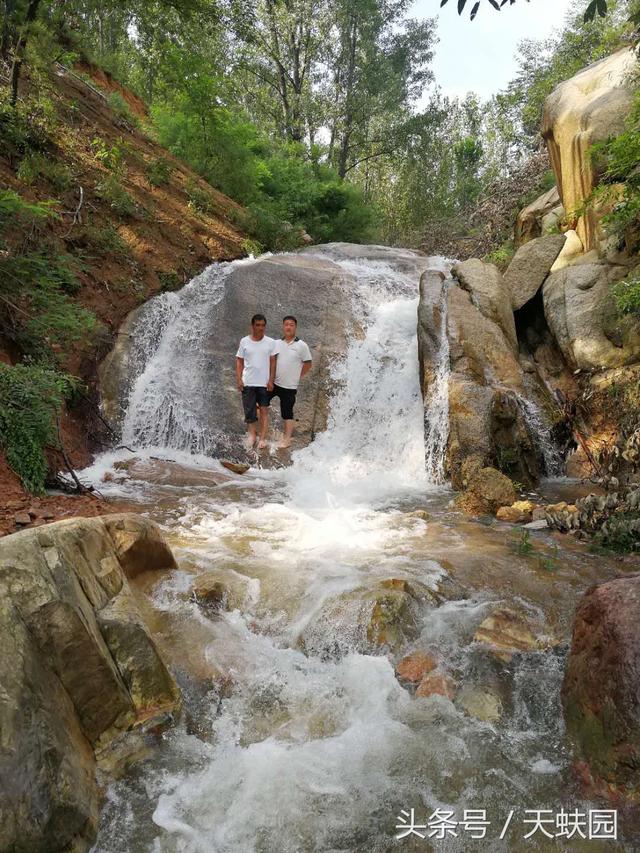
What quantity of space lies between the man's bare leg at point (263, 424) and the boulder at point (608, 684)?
5896mm

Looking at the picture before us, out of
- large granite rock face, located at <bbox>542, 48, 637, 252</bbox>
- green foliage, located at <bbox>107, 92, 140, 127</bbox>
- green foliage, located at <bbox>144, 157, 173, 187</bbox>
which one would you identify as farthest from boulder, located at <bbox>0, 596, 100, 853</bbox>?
green foliage, located at <bbox>107, 92, 140, 127</bbox>

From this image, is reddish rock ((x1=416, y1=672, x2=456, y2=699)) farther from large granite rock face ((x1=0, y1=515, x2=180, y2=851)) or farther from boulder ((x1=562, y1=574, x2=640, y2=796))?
large granite rock face ((x1=0, y1=515, x2=180, y2=851))

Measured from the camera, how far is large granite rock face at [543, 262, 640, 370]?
31.4 ft

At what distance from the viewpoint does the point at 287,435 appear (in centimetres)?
915

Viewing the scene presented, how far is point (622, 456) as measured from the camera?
775 cm

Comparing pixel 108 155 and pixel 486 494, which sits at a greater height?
pixel 108 155

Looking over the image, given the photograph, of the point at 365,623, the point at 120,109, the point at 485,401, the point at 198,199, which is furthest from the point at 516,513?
the point at 120,109

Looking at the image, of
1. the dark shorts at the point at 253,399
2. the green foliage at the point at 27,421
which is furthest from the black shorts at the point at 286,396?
the green foliage at the point at 27,421

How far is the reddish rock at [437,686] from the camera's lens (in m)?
3.57

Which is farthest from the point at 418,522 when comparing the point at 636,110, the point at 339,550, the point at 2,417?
the point at 636,110

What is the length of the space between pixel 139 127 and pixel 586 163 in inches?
490

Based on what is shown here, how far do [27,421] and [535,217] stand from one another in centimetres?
1261

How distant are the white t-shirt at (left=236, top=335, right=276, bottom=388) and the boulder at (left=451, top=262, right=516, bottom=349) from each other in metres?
4.37

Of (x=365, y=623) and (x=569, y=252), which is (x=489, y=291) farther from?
(x=365, y=623)
